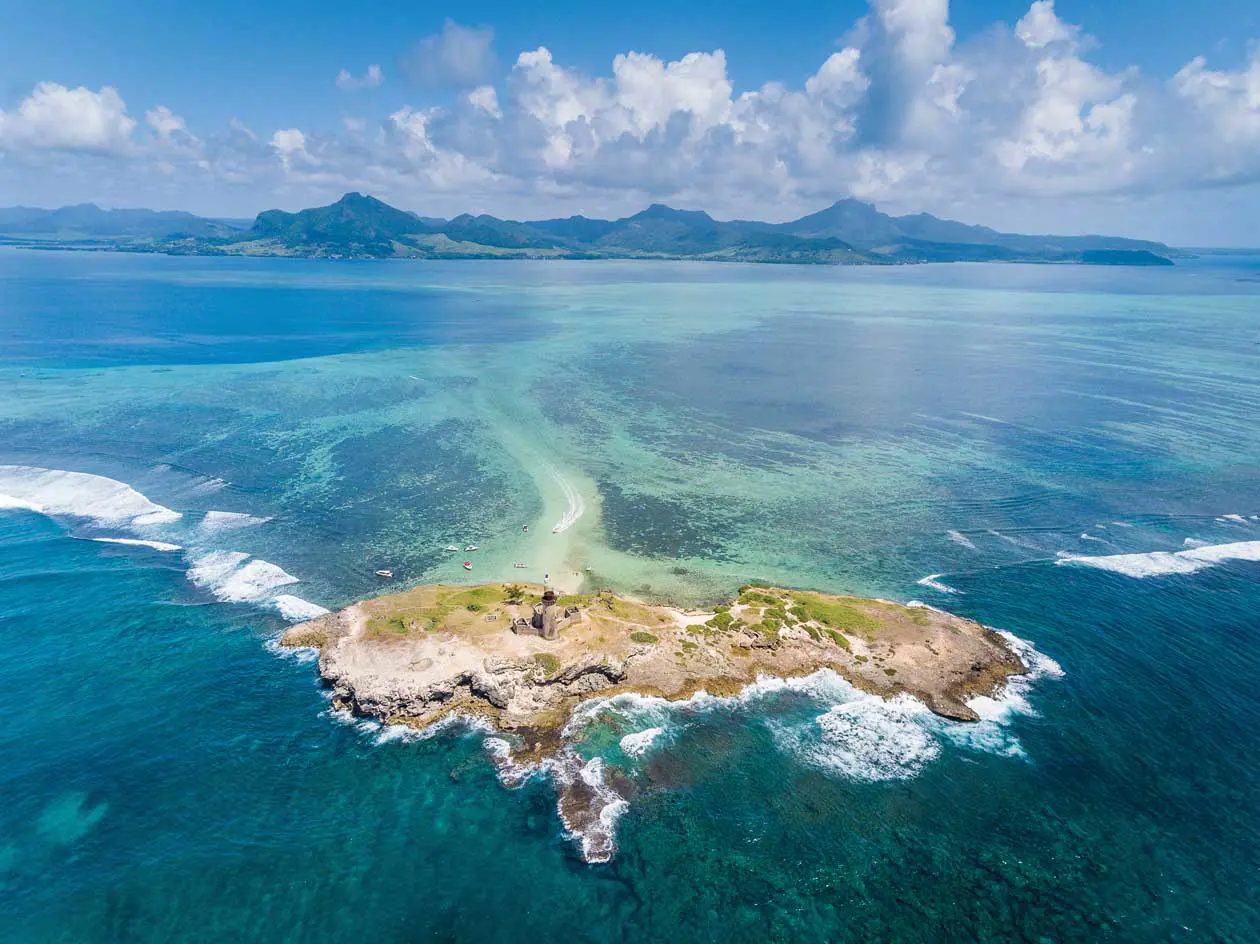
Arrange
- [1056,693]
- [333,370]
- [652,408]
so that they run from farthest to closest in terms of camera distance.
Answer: [333,370]
[652,408]
[1056,693]

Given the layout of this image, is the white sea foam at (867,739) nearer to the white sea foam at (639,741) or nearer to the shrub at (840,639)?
the shrub at (840,639)

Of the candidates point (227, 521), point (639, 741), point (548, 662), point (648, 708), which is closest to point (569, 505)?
point (548, 662)

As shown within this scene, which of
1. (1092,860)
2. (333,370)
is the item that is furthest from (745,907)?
(333,370)

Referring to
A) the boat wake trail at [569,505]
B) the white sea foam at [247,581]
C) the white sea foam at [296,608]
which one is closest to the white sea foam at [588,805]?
the white sea foam at [296,608]

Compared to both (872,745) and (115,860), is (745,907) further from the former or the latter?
(115,860)

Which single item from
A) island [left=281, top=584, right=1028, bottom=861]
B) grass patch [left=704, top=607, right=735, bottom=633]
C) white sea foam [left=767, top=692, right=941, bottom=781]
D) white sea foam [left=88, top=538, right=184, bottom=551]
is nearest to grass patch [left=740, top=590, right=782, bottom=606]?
island [left=281, top=584, right=1028, bottom=861]

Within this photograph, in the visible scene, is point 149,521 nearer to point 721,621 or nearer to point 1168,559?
point 721,621
